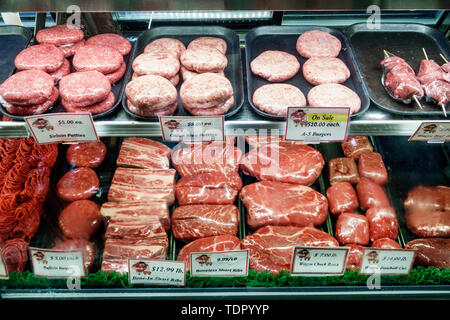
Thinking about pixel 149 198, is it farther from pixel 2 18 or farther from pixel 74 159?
pixel 2 18

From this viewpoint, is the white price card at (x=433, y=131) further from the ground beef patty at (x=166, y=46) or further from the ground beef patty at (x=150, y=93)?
the ground beef patty at (x=166, y=46)

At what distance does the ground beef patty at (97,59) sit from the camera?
6.15ft

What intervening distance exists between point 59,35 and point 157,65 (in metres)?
0.62

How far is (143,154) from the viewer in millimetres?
2436

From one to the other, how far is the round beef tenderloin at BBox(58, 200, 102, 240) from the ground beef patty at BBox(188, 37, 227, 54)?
1.16 m

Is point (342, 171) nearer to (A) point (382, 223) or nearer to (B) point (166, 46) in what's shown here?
(A) point (382, 223)

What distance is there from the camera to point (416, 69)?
6.80 feet

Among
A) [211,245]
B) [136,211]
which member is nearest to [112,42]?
[136,211]

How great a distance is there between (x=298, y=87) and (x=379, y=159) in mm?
888

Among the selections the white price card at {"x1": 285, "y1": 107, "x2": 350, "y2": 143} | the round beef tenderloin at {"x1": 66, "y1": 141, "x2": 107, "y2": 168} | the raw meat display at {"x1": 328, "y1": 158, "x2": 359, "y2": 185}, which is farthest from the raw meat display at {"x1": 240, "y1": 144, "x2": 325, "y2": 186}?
the round beef tenderloin at {"x1": 66, "y1": 141, "x2": 107, "y2": 168}

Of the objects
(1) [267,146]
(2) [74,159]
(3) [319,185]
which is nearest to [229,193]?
(1) [267,146]

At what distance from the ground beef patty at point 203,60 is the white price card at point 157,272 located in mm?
1005

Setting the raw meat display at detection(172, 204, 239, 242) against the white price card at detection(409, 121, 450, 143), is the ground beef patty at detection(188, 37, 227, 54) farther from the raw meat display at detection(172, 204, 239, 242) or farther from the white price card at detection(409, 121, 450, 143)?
the white price card at detection(409, 121, 450, 143)

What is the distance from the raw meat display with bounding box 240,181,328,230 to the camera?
2.21m
